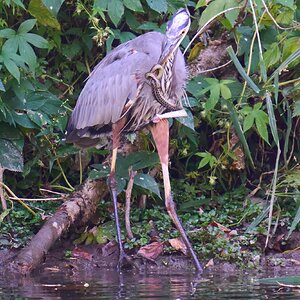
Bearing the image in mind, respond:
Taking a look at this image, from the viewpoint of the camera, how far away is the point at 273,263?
4961mm

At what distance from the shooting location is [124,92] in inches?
206

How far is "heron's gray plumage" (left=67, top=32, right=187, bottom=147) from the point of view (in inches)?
206

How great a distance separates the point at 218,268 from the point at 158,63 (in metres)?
1.28

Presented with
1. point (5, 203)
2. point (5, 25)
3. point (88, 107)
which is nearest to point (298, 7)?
point (88, 107)

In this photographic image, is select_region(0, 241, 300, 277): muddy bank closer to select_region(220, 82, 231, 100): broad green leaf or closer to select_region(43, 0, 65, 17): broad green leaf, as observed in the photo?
select_region(220, 82, 231, 100): broad green leaf

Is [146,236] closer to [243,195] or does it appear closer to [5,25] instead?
[243,195]

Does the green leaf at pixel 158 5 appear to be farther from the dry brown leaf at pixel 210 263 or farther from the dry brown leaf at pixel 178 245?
the dry brown leaf at pixel 210 263

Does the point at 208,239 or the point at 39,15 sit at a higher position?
the point at 39,15

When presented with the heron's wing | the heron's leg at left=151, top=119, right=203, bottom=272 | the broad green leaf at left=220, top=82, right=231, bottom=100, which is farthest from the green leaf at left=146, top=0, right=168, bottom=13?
the heron's leg at left=151, top=119, right=203, bottom=272

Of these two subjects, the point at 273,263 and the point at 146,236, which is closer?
the point at 273,263

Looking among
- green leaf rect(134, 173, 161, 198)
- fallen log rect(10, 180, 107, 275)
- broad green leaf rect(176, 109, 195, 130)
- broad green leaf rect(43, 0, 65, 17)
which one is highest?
broad green leaf rect(43, 0, 65, 17)

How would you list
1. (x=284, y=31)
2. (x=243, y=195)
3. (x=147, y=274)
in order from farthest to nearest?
(x=243, y=195) < (x=284, y=31) < (x=147, y=274)

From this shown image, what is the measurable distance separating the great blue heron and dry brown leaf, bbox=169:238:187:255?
0.30 feet

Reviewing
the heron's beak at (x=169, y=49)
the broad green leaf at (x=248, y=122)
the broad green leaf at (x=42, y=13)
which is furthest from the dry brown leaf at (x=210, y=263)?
the broad green leaf at (x=42, y=13)
